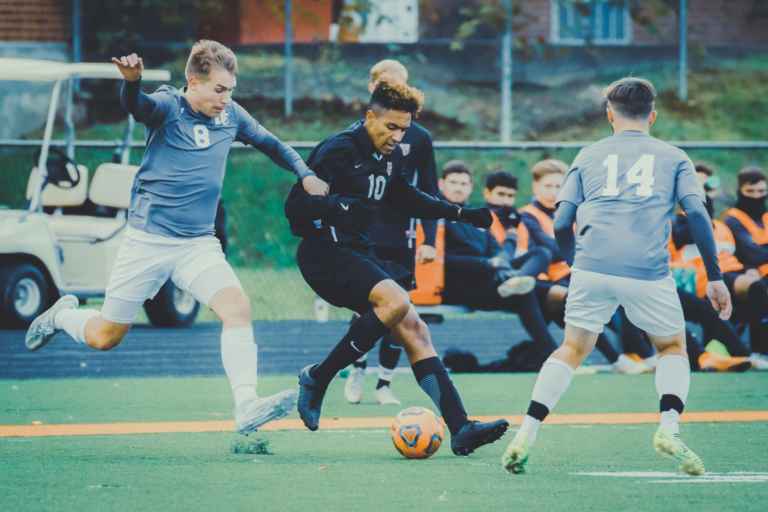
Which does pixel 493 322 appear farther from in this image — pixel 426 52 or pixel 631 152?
pixel 631 152

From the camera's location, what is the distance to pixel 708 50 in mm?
25359

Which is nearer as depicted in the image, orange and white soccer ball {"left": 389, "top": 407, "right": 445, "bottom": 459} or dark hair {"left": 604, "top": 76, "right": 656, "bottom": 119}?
dark hair {"left": 604, "top": 76, "right": 656, "bottom": 119}

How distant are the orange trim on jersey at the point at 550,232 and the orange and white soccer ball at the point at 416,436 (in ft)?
16.8

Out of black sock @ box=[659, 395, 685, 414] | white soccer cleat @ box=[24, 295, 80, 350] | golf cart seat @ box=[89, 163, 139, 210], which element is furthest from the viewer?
golf cart seat @ box=[89, 163, 139, 210]

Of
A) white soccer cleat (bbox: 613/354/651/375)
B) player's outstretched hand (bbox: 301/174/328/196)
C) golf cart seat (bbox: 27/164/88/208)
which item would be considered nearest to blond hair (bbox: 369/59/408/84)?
player's outstretched hand (bbox: 301/174/328/196)

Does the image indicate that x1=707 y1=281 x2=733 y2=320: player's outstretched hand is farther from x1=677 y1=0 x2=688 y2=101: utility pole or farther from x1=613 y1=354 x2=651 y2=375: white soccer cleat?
x1=677 y1=0 x2=688 y2=101: utility pole

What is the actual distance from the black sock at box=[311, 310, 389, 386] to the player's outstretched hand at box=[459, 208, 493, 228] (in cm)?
65

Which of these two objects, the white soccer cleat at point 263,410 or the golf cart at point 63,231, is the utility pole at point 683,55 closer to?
the golf cart at point 63,231

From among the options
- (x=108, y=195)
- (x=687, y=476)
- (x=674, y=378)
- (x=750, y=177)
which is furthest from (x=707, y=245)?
(x=108, y=195)

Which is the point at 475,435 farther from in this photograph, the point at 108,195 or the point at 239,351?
the point at 108,195

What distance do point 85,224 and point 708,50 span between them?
12.6m

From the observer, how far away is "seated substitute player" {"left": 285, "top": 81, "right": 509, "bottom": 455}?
7941 millimetres

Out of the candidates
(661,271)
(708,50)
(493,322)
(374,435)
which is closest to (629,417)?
(374,435)

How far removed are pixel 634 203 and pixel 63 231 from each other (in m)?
9.48
